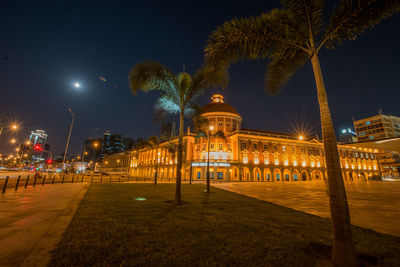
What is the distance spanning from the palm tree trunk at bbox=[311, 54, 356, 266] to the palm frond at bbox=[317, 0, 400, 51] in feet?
5.68

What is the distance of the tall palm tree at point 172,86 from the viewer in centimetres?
923

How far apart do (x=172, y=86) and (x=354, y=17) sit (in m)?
8.12

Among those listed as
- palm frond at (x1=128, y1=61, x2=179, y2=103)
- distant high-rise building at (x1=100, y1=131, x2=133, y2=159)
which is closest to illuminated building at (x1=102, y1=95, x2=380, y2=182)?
palm frond at (x1=128, y1=61, x2=179, y2=103)

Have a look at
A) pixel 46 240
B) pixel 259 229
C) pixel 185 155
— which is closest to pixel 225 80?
pixel 259 229

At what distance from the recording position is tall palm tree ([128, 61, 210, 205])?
30.3 feet

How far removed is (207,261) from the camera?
116 inches

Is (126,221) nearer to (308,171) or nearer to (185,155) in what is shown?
(185,155)

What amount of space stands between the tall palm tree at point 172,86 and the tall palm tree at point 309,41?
13.4 ft

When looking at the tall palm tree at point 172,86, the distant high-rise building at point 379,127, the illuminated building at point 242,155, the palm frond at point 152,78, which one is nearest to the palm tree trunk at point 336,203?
the tall palm tree at point 172,86

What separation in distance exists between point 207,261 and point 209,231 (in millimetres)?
1727

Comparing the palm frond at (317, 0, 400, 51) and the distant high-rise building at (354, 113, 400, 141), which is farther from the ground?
the distant high-rise building at (354, 113, 400, 141)

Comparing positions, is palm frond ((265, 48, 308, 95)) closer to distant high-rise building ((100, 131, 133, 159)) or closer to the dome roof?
the dome roof

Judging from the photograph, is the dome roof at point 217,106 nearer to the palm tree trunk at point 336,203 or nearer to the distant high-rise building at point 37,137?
the palm tree trunk at point 336,203

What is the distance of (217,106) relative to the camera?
5247cm
